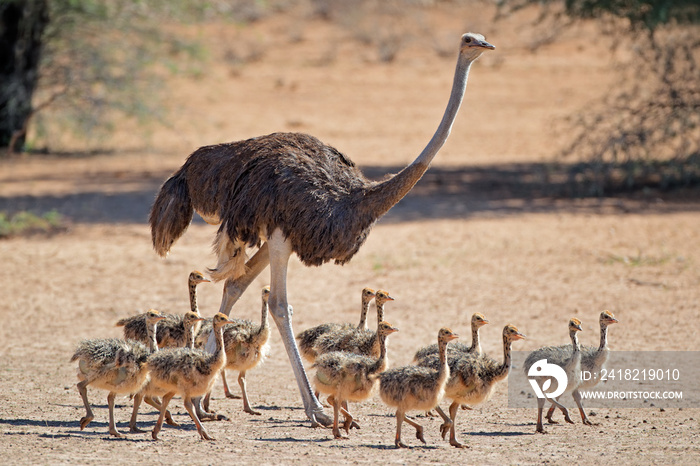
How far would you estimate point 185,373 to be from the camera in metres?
5.87

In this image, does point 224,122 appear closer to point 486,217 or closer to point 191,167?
point 486,217

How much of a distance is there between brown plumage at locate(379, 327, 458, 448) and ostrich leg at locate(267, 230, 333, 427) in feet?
2.29

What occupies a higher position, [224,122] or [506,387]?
[224,122]

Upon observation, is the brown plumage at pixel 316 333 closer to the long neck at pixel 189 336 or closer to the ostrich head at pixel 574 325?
the long neck at pixel 189 336

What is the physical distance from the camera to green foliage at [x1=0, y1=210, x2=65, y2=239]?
12.8m

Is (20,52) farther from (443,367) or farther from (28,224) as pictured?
(443,367)

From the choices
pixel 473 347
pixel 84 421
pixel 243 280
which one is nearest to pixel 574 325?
pixel 473 347

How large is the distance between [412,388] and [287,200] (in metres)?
1.59

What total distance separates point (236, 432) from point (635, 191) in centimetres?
1102

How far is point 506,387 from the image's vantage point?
7480 mm

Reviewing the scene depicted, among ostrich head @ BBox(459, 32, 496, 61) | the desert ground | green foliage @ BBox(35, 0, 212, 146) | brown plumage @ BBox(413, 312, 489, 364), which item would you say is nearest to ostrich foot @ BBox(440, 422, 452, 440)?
the desert ground

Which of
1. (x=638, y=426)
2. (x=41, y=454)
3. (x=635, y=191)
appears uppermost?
(x=635, y=191)

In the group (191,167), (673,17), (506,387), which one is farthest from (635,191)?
(191,167)

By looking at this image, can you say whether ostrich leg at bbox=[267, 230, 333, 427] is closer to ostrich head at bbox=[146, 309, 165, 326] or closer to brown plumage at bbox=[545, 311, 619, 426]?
ostrich head at bbox=[146, 309, 165, 326]
